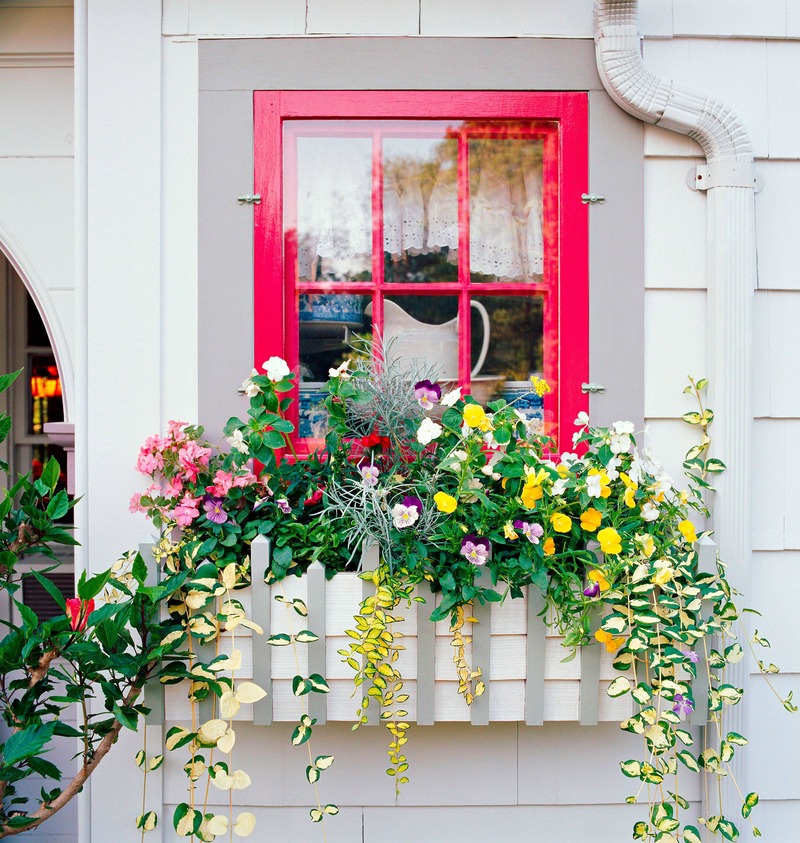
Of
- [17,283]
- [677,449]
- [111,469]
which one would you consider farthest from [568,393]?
[17,283]

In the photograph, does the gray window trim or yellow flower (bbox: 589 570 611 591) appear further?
the gray window trim

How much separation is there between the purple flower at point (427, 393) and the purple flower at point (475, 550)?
321 millimetres

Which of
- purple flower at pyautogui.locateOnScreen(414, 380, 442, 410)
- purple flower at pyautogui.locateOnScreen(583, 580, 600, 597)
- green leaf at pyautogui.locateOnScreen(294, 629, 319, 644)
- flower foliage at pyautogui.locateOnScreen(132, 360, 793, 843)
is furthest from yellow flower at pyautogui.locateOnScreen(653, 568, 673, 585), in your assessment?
green leaf at pyautogui.locateOnScreen(294, 629, 319, 644)

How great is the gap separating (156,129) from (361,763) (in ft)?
5.27

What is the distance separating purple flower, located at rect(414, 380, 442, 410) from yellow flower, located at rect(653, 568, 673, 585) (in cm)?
60

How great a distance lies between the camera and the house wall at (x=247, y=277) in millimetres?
1812

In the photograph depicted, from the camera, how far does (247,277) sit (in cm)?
183

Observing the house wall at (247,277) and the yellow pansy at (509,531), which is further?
the house wall at (247,277)

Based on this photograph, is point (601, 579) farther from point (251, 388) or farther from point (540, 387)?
point (251, 388)

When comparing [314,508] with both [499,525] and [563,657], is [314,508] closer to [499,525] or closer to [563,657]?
[499,525]

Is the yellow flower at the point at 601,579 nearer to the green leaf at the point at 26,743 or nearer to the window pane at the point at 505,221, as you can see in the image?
the window pane at the point at 505,221

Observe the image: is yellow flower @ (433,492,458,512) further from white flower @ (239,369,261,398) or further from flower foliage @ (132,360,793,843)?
white flower @ (239,369,261,398)

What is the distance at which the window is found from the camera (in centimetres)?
188

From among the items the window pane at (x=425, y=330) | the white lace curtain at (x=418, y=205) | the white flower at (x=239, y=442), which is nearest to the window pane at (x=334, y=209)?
the white lace curtain at (x=418, y=205)
